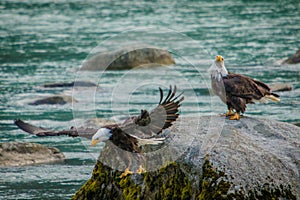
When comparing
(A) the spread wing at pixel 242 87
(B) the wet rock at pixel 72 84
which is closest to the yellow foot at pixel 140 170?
(A) the spread wing at pixel 242 87

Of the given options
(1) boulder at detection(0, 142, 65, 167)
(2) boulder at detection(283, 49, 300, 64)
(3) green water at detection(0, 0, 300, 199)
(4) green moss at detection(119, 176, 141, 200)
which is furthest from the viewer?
(2) boulder at detection(283, 49, 300, 64)

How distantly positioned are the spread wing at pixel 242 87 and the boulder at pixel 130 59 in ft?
38.8

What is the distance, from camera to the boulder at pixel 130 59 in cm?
2142

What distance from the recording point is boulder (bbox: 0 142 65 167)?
11.9m

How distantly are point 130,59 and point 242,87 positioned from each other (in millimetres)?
12550

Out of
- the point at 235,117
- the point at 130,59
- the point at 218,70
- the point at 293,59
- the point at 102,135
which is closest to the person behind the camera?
the point at 102,135

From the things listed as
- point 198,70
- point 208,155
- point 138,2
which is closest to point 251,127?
point 208,155

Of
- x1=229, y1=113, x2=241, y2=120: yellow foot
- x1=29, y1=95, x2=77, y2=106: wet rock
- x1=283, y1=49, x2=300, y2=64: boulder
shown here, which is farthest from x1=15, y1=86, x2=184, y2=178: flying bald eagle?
x1=283, y1=49, x2=300, y2=64: boulder

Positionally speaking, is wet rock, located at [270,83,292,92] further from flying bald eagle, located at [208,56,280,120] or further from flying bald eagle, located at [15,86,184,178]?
flying bald eagle, located at [15,86,184,178]

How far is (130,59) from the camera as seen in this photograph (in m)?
21.6

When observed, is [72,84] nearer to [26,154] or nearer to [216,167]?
[26,154]

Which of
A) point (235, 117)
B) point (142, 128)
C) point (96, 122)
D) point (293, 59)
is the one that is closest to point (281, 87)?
point (293, 59)

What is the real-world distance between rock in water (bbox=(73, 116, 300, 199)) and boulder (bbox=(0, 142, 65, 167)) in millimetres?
3656

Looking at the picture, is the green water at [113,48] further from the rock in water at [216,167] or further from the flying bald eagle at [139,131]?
the flying bald eagle at [139,131]
